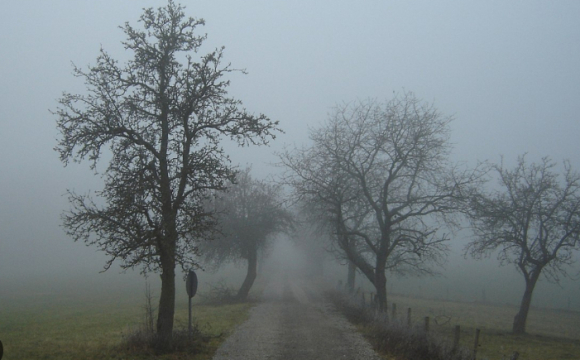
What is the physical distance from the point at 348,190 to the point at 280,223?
33.7 ft

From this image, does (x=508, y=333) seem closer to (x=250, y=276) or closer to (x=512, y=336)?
(x=512, y=336)

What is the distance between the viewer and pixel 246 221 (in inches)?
1300

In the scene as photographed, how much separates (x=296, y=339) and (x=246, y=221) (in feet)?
61.8

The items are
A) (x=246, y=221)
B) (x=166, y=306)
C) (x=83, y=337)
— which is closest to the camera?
(x=166, y=306)

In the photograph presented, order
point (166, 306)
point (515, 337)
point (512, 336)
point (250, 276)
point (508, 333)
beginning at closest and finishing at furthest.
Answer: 1. point (166, 306)
2. point (515, 337)
3. point (512, 336)
4. point (508, 333)
5. point (250, 276)

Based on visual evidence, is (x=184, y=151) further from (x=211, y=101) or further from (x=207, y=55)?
(x=207, y=55)

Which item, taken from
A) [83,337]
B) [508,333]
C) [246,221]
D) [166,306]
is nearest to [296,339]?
[166,306]

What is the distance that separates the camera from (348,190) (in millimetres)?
24953

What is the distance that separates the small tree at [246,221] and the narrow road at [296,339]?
38.3ft

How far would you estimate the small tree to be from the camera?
32719mm

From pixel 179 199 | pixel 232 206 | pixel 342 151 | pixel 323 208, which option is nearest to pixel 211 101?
pixel 179 199

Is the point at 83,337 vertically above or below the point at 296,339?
below

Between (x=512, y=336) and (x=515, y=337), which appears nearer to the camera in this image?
(x=515, y=337)

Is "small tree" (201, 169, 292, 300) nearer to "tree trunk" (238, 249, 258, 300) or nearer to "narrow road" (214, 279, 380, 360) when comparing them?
"tree trunk" (238, 249, 258, 300)
